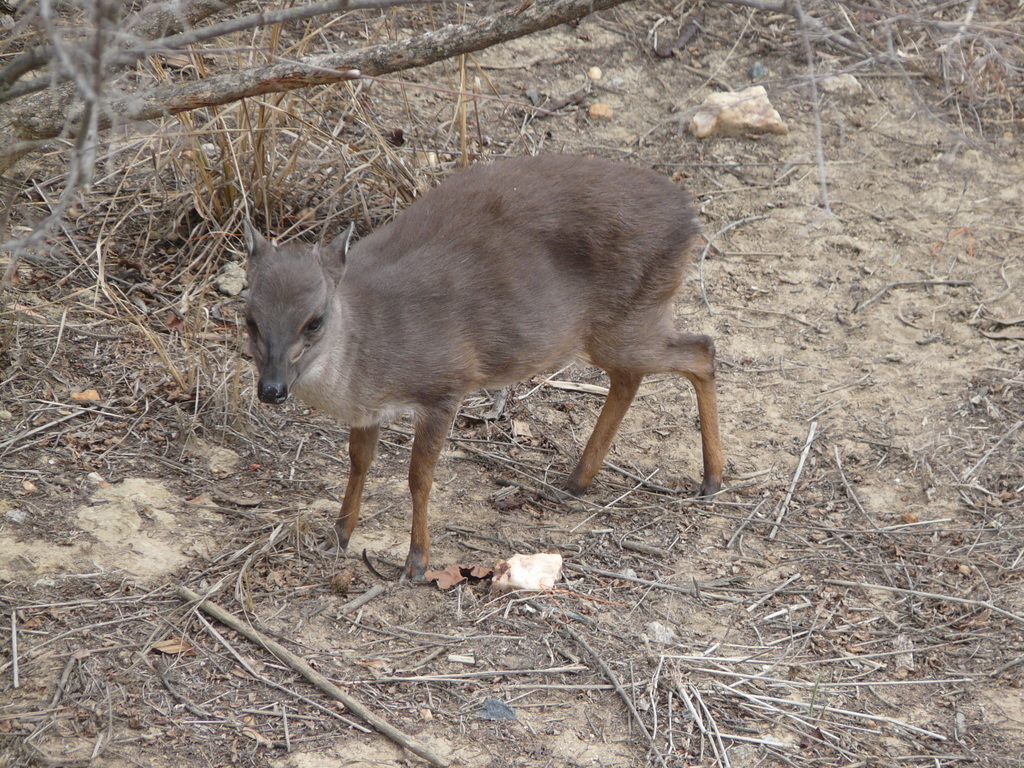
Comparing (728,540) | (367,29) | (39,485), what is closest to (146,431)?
(39,485)

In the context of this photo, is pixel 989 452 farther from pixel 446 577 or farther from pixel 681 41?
pixel 681 41

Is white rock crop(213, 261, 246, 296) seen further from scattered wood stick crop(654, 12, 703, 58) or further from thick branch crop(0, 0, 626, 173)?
scattered wood stick crop(654, 12, 703, 58)

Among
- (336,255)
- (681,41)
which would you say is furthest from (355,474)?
(681,41)

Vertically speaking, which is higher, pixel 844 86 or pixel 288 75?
pixel 288 75

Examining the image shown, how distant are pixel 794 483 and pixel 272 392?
288cm

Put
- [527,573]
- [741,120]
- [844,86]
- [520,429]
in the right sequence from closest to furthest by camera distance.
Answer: [527,573] < [520,429] < [741,120] < [844,86]

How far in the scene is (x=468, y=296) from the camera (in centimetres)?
525

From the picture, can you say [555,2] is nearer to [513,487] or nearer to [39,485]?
[513,487]

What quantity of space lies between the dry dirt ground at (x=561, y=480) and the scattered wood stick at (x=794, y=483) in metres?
0.02

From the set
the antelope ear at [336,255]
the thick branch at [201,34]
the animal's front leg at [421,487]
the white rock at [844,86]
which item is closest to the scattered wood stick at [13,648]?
the animal's front leg at [421,487]

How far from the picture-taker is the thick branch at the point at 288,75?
4.03m

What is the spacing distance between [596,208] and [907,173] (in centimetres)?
403

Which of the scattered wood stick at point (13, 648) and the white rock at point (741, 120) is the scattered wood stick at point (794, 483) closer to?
the white rock at point (741, 120)

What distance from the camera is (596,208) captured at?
5398 millimetres
